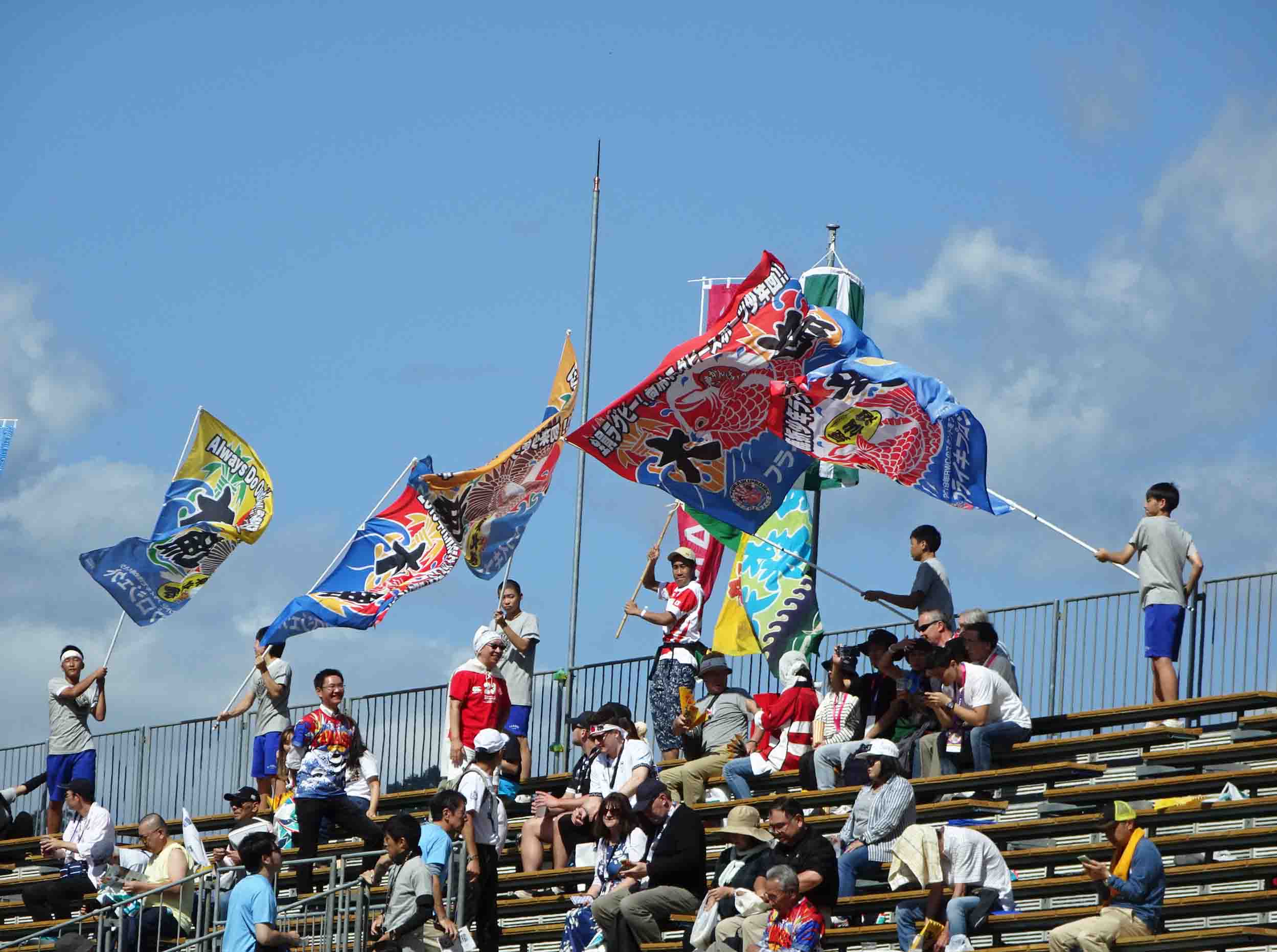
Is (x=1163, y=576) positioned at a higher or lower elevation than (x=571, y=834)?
higher

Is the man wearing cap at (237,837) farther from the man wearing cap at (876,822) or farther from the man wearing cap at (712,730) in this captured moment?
the man wearing cap at (876,822)

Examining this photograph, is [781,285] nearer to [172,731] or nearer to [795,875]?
[795,875]

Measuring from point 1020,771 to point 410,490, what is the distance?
279 inches

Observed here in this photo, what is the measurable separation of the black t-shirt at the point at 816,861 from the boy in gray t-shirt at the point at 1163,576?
Result: 3841 mm

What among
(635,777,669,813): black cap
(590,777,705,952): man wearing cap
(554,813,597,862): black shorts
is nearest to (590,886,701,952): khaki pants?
(590,777,705,952): man wearing cap

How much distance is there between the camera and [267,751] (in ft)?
71.6

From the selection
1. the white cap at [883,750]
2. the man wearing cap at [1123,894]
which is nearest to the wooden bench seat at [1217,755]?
the white cap at [883,750]

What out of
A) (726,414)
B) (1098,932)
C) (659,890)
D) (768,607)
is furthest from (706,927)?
(768,607)

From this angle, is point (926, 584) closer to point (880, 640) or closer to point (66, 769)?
point (880, 640)

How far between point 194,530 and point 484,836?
6.76 metres

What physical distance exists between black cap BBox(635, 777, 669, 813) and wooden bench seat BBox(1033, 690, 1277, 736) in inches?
138

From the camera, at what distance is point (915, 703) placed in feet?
59.7

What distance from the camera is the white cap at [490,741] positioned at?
59.1 feet

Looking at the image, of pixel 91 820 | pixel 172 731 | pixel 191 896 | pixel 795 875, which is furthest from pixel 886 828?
pixel 172 731
